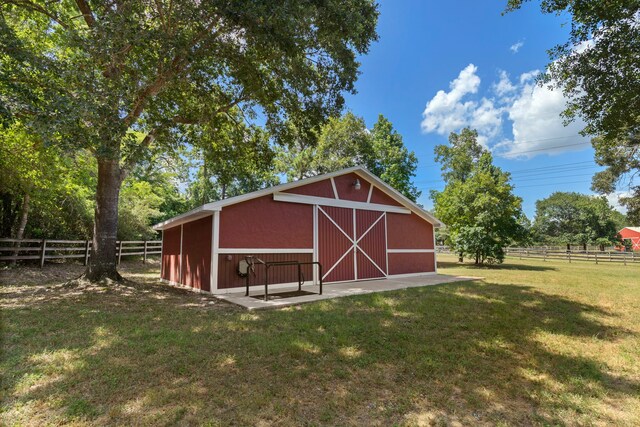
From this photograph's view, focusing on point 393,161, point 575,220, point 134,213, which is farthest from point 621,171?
point 575,220

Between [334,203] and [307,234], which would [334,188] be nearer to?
[334,203]

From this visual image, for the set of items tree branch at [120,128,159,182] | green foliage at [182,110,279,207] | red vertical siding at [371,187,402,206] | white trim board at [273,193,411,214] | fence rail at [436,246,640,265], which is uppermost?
green foliage at [182,110,279,207]

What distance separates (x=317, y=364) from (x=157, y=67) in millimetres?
6818

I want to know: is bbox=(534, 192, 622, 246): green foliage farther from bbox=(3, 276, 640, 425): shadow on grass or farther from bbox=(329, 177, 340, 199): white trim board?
bbox=(3, 276, 640, 425): shadow on grass

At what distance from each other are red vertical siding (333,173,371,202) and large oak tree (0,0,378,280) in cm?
223

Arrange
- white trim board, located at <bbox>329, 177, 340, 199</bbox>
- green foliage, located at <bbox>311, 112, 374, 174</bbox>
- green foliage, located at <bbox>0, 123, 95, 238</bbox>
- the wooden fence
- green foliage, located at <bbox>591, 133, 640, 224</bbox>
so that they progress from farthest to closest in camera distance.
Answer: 1. green foliage, located at <bbox>311, 112, 374, 174</bbox>
2. green foliage, located at <bbox>591, 133, 640, 224</bbox>
3. the wooden fence
4. white trim board, located at <bbox>329, 177, 340, 199</bbox>
5. green foliage, located at <bbox>0, 123, 95, 238</bbox>

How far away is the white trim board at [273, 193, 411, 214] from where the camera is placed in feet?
28.8

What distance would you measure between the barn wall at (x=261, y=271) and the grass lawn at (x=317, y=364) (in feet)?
5.27

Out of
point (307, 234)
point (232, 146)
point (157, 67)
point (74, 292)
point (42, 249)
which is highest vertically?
point (157, 67)

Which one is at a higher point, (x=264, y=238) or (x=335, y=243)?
(x=264, y=238)

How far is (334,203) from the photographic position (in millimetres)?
9820

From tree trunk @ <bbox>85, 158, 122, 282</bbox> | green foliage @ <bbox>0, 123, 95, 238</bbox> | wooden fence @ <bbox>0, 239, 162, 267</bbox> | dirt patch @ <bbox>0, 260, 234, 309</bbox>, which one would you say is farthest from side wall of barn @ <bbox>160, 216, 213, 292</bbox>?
green foliage @ <bbox>0, 123, 95, 238</bbox>

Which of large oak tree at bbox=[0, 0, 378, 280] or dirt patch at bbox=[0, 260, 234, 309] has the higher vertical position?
large oak tree at bbox=[0, 0, 378, 280]

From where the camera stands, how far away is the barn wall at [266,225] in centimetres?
778
